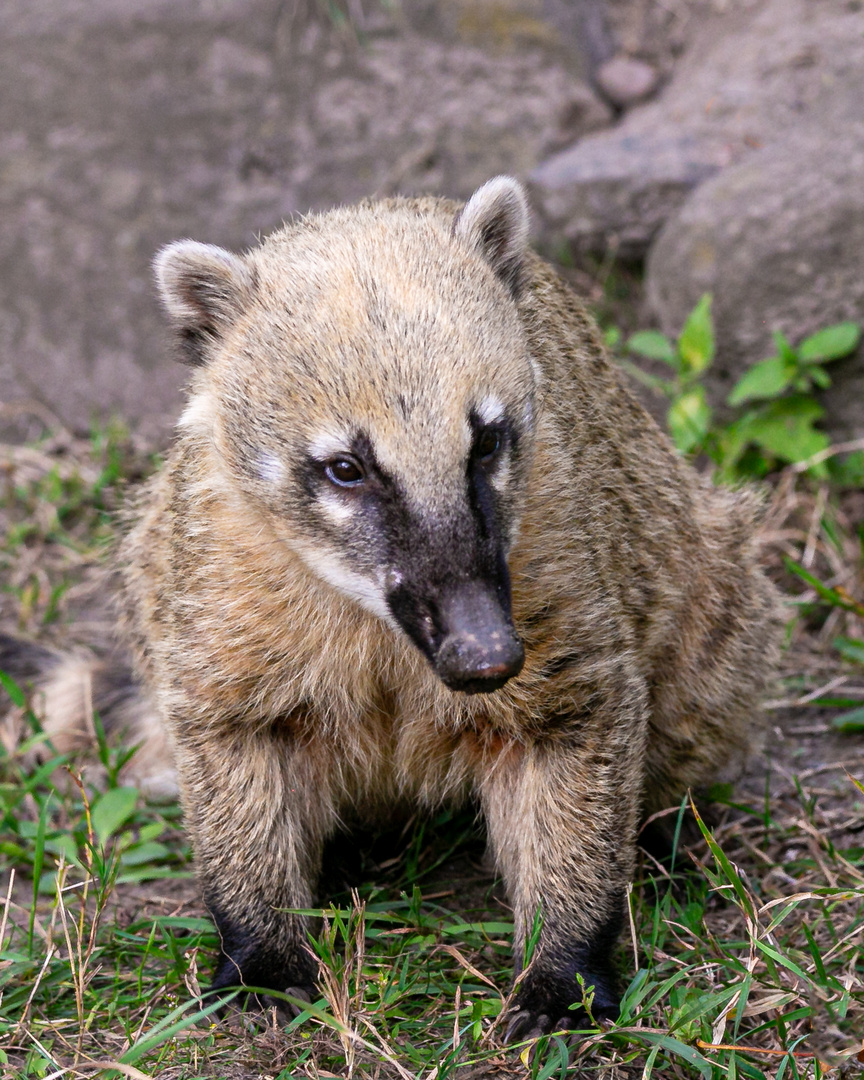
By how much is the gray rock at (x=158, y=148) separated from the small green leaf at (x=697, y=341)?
189cm

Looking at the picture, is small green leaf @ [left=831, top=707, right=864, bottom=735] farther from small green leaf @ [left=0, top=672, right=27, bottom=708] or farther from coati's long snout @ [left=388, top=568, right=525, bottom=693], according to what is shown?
small green leaf @ [left=0, top=672, right=27, bottom=708]

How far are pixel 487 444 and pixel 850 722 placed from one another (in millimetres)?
2587

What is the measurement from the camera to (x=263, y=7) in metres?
7.29

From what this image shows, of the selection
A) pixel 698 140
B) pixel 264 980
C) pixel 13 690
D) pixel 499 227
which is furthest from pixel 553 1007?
pixel 698 140

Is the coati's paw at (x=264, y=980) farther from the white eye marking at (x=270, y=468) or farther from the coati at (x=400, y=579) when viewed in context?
the white eye marking at (x=270, y=468)

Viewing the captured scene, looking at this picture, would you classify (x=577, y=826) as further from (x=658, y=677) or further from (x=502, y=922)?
(x=658, y=677)

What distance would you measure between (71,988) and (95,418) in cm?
426

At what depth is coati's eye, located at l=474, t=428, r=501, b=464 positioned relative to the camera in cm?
301

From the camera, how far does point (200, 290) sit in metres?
3.39

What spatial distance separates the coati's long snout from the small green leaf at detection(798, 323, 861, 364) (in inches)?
140

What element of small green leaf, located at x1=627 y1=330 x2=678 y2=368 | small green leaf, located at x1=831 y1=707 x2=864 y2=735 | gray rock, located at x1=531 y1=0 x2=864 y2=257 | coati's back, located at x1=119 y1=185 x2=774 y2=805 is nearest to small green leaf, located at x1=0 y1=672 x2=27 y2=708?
coati's back, located at x1=119 y1=185 x2=774 y2=805

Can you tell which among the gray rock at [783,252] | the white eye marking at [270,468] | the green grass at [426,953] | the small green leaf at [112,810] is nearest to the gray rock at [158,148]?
the gray rock at [783,252]

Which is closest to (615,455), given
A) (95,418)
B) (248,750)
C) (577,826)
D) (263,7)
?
(577,826)

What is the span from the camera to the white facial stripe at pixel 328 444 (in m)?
2.94
